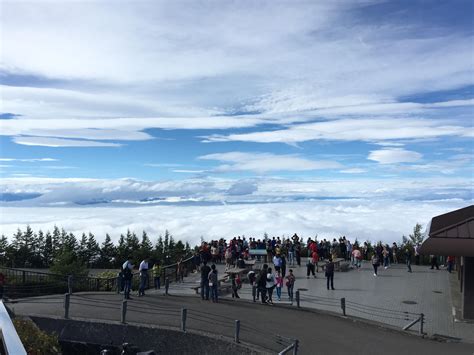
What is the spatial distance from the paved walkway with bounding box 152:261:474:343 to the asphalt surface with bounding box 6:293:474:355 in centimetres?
148

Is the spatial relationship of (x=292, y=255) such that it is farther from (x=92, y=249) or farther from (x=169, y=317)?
(x=92, y=249)

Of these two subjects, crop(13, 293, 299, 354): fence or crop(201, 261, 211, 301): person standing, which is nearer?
crop(13, 293, 299, 354): fence

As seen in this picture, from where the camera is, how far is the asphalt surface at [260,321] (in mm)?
13859

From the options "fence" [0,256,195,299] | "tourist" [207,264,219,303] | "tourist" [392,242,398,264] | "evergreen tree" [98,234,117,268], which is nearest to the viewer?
"tourist" [207,264,219,303]

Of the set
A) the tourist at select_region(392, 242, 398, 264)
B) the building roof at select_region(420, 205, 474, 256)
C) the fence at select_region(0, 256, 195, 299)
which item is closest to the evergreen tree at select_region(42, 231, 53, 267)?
the fence at select_region(0, 256, 195, 299)

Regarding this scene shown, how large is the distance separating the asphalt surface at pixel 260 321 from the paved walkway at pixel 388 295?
4.85 feet

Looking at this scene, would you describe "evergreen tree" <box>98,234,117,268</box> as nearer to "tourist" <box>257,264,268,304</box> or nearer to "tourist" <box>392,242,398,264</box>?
"tourist" <box>392,242,398,264</box>

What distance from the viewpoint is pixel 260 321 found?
16.1 m

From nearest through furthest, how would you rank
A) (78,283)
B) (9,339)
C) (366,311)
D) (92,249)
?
1. (9,339)
2. (366,311)
3. (78,283)
4. (92,249)

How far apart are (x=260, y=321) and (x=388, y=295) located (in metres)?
8.54

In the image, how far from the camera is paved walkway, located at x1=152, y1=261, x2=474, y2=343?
17234 mm

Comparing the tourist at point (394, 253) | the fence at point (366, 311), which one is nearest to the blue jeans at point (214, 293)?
the fence at point (366, 311)

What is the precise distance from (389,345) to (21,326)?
34.0ft

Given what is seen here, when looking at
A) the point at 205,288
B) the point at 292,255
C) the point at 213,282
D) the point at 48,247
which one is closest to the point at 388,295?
the point at 213,282
